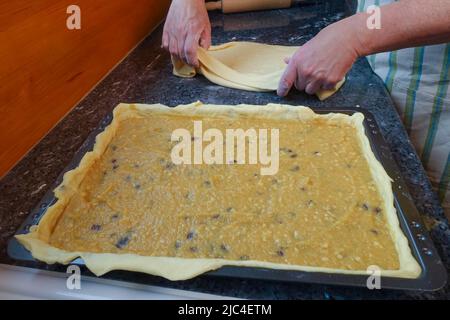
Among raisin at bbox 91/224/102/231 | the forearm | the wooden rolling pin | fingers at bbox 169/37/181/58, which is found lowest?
raisin at bbox 91/224/102/231

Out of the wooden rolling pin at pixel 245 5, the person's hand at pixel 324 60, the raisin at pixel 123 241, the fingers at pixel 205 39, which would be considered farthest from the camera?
the wooden rolling pin at pixel 245 5

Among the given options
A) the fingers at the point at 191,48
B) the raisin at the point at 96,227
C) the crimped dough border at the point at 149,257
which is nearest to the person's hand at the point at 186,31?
the fingers at the point at 191,48

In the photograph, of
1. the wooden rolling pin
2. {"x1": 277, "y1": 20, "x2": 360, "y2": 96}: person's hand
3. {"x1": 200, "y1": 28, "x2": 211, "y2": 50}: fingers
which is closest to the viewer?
{"x1": 277, "y1": 20, "x2": 360, "y2": 96}: person's hand

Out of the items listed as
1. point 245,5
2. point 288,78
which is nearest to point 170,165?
point 288,78

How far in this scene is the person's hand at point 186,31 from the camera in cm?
122

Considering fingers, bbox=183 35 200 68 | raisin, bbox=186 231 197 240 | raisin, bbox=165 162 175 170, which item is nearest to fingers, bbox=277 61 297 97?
fingers, bbox=183 35 200 68

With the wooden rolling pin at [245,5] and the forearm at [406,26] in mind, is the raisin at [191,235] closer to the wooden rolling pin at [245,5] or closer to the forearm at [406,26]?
the forearm at [406,26]

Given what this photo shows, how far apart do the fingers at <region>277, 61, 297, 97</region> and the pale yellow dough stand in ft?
0.09

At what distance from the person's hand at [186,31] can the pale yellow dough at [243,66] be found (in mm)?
30

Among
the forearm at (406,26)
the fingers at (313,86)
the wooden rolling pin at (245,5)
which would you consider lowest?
the fingers at (313,86)

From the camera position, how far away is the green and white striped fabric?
41.3 inches

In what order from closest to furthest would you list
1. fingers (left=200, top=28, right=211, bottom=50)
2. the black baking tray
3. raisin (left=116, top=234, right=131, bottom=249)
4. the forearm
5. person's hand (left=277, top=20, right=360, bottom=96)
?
the black baking tray → raisin (left=116, top=234, right=131, bottom=249) → the forearm → person's hand (left=277, top=20, right=360, bottom=96) → fingers (left=200, top=28, right=211, bottom=50)

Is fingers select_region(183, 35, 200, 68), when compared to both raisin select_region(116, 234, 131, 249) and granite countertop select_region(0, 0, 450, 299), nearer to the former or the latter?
granite countertop select_region(0, 0, 450, 299)
